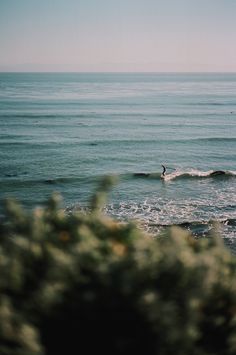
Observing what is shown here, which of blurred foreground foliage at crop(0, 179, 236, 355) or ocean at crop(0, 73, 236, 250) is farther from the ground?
blurred foreground foliage at crop(0, 179, 236, 355)

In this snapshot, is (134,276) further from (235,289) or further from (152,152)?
(152,152)

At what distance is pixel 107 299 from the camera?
430cm

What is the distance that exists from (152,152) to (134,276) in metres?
33.4

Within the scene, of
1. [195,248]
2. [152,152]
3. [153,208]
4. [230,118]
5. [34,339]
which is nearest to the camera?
[34,339]

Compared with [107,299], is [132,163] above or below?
below

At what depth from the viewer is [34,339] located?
402cm

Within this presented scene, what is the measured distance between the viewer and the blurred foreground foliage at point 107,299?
164 inches

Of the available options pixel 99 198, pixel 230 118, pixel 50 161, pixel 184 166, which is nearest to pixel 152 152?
pixel 184 166

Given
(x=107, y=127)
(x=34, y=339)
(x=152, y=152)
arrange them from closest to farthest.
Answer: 1. (x=34, y=339)
2. (x=152, y=152)
3. (x=107, y=127)

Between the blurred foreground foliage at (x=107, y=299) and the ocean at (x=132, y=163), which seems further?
the ocean at (x=132, y=163)

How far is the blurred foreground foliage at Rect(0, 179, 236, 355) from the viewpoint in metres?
4.17

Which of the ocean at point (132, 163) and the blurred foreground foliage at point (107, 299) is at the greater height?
the blurred foreground foliage at point (107, 299)

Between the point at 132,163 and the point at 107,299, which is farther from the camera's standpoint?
the point at 132,163

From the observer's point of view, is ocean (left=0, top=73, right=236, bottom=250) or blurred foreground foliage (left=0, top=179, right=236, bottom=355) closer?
blurred foreground foliage (left=0, top=179, right=236, bottom=355)
